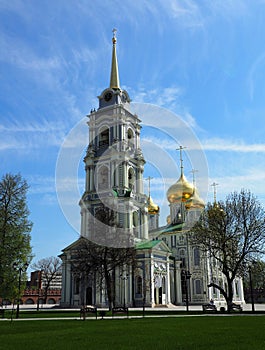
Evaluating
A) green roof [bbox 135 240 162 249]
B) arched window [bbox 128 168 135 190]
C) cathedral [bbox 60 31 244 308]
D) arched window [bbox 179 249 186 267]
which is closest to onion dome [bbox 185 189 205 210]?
cathedral [bbox 60 31 244 308]

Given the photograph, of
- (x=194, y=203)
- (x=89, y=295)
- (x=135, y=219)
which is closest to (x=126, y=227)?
(x=135, y=219)

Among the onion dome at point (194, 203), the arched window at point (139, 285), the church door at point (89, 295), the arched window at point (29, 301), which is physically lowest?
the arched window at point (29, 301)

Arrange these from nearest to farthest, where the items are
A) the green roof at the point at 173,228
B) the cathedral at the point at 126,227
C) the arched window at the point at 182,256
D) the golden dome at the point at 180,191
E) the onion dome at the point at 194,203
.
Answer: the cathedral at the point at 126,227, the arched window at the point at 182,256, the green roof at the point at 173,228, the onion dome at the point at 194,203, the golden dome at the point at 180,191

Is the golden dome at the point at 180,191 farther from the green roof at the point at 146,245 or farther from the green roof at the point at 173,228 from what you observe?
the green roof at the point at 146,245

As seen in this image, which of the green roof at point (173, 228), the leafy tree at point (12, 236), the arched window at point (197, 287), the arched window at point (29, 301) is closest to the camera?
the leafy tree at point (12, 236)

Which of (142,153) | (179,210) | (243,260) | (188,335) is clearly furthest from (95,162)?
(188,335)

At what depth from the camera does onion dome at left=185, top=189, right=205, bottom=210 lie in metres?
64.1

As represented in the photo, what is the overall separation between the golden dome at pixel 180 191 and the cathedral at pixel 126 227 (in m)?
2.23

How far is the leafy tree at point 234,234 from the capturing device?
33.4 metres

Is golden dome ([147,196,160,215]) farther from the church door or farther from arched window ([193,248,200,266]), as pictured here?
the church door

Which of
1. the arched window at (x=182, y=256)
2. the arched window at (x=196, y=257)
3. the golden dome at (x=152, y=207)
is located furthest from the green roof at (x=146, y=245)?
the golden dome at (x=152, y=207)

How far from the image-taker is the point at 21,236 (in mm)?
31234

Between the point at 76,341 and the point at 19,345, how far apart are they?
175 cm

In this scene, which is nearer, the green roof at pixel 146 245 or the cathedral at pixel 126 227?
the cathedral at pixel 126 227
